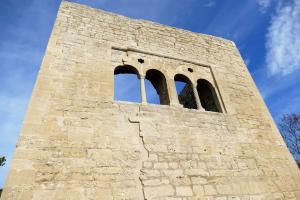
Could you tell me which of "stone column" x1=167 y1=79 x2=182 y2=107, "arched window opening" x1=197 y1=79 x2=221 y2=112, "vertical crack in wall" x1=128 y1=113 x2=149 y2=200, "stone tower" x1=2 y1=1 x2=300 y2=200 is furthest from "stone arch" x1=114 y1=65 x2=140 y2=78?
"arched window opening" x1=197 y1=79 x2=221 y2=112

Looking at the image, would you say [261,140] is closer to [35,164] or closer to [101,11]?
[35,164]

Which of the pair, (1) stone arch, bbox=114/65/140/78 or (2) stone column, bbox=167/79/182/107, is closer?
(2) stone column, bbox=167/79/182/107

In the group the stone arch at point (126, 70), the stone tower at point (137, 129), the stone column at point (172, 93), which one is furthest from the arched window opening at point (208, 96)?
the stone arch at point (126, 70)

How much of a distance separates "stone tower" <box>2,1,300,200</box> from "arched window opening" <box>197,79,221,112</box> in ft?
0.09

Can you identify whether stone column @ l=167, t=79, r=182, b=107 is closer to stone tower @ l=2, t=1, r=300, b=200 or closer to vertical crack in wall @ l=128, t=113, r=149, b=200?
A: stone tower @ l=2, t=1, r=300, b=200

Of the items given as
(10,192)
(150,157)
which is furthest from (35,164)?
(150,157)

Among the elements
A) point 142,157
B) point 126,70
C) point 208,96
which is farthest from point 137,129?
point 208,96

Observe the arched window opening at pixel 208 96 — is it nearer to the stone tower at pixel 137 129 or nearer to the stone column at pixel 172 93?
the stone tower at pixel 137 129

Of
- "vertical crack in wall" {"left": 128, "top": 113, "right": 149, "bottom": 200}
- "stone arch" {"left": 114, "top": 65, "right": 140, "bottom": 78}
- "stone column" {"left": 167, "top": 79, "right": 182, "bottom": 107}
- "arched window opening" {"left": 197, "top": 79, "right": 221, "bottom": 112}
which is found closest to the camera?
"vertical crack in wall" {"left": 128, "top": 113, "right": 149, "bottom": 200}

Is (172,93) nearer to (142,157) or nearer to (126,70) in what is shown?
(126,70)

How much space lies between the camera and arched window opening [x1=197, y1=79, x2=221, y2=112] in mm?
5852

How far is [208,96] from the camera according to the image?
6.24 m

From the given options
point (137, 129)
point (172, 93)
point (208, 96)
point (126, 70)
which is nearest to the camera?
point (137, 129)

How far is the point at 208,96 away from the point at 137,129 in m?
2.78
